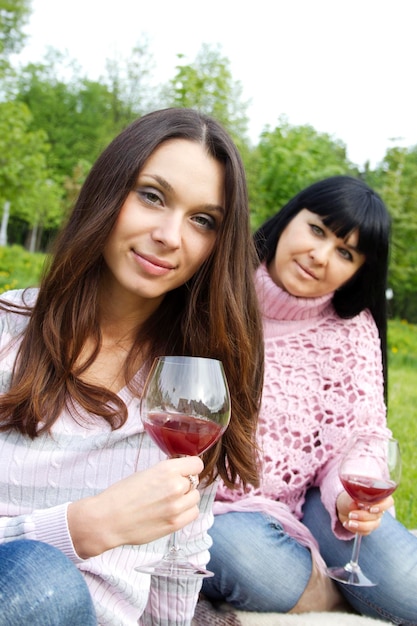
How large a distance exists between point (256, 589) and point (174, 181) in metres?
1.89

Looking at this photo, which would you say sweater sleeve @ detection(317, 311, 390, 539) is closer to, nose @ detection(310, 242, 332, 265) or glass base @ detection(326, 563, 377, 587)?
glass base @ detection(326, 563, 377, 587)

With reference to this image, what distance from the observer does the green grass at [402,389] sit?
4852mm

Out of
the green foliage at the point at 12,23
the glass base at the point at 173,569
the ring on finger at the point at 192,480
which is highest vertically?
the green foliage at the point at 12,23

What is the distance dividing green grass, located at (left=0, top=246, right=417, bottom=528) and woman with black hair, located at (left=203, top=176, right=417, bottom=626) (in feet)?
4.00

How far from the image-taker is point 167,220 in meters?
2.25

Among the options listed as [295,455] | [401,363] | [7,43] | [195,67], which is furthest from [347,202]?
[7,43]

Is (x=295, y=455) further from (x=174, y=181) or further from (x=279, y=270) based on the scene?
(x=174, y=181)

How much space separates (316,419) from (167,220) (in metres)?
1.75

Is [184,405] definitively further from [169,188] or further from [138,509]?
[169,188]

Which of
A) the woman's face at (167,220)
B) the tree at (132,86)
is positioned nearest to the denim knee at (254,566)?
the woman's face at (167,220)

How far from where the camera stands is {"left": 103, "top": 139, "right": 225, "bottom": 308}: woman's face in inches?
88.8

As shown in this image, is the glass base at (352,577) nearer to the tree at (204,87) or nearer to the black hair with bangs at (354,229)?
the black hair with bangs at (354,229)

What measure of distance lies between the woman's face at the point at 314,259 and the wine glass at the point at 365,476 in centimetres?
86

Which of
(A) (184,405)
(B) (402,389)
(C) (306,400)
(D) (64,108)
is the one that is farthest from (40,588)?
(D) (64,108)
